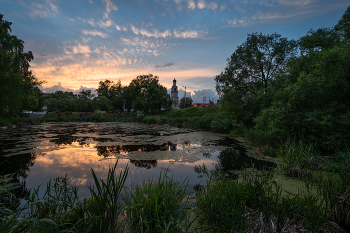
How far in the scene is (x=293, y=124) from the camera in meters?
6.64

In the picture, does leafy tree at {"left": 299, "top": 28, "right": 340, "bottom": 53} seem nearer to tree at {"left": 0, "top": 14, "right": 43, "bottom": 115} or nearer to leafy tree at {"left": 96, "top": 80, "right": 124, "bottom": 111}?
tree at {"left": 0, "top": 14, "right": 43, "bottom": 115}

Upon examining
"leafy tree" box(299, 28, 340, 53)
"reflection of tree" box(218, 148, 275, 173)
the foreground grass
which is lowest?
"reflection of tree" box(218, 148, 275, 173)

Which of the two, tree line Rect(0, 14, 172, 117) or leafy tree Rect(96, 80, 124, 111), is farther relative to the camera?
leafy tree Rect(96, 80, 124, 111)

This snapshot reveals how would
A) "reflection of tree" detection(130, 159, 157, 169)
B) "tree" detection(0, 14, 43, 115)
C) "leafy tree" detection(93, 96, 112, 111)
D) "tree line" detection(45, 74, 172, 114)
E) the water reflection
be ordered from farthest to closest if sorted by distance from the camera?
"leafy tree" detection(93, 96, 112, 111) < "tree line" detection(45, 74, 172, 114) < "tree" detection(0, 14, 43, 115) < "reflection of tree" detection(130, 159, 157, 169) < the water reflection

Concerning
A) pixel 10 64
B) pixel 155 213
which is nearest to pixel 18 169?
pixel 155 213

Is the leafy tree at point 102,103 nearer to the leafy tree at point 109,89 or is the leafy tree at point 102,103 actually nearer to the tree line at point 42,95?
the tree line at point 42,95

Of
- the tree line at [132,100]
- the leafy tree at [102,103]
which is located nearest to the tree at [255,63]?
the tree line at [132,100]

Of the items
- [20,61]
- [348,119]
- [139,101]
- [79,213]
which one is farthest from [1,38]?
[139,101]

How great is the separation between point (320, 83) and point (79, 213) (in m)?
8.01

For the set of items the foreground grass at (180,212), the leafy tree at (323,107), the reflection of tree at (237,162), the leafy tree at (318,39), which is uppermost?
the leafy tree at (318,39)

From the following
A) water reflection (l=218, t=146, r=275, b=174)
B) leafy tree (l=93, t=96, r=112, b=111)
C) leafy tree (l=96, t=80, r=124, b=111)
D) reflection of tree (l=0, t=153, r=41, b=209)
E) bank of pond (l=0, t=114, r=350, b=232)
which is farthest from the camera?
leafy tree (l=96, t=80, r=124, b=111)

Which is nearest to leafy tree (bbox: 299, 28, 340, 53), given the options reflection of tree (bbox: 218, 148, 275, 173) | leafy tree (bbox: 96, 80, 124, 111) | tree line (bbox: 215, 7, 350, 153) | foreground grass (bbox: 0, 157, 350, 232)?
tree line (bbox: 215, 7, 350, 153)

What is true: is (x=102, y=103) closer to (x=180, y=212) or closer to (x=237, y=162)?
(x=237, y=162)

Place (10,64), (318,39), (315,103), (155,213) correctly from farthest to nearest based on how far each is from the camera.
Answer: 1. (10,64)
2. (318,39)
3. (315,103)
4. (155,213)
